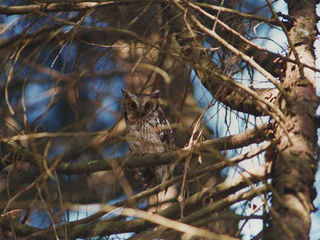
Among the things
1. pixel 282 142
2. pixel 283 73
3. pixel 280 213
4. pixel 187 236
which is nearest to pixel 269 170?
pixel 282 142

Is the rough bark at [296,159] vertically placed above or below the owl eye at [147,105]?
below

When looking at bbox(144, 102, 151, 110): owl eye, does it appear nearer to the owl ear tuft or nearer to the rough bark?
the owl ear tuft

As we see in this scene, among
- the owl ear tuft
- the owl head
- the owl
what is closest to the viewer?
the owl ear tuft

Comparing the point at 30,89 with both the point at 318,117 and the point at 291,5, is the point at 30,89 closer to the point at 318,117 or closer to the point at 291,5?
the point at 291,5

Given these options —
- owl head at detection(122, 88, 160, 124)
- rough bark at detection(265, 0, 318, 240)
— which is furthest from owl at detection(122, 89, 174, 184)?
rough bark at detection(265, 0, 318, 240)

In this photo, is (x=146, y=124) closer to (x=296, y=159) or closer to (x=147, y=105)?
(x=147, y=105)

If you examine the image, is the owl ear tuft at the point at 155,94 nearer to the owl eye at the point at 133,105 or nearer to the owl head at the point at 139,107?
the owl head at the point at 139,107

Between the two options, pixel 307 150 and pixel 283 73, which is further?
pixel 283 73

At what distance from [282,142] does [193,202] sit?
0.46m

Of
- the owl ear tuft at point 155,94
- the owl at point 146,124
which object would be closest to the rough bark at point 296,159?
the owl ear tuft at point 155,94

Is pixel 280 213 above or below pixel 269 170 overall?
below

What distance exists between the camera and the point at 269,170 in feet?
6.06

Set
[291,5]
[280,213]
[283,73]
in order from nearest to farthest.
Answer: [280,213] → [283,73] → [291,5]

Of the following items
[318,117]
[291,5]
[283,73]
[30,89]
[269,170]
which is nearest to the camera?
[269,170]
